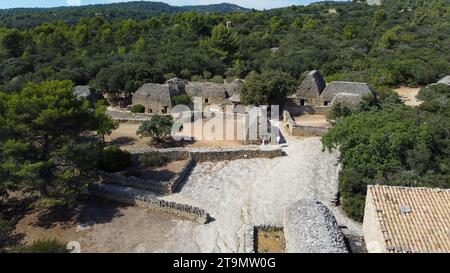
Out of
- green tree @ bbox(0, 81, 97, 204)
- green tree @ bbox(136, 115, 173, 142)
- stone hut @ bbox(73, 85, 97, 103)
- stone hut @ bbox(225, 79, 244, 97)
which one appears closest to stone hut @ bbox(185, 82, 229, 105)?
stone hut @ bbox(225, 79, 244, 97)

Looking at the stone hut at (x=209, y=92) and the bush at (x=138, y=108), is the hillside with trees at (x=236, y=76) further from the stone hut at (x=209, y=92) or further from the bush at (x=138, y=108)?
the stone hut at (x=209, y=92)

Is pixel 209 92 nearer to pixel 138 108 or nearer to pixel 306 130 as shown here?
pixel 138 108

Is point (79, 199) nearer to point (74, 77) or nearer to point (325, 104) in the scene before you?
point (325, 104)

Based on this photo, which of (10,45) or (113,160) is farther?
(10,45)

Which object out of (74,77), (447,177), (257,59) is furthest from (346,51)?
(447,177)

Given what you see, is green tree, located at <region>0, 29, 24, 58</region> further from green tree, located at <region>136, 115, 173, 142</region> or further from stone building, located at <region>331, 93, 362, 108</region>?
stone building, located at <region>331, 93, 362, 108</region>

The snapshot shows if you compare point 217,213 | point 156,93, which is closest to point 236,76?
point 156,93

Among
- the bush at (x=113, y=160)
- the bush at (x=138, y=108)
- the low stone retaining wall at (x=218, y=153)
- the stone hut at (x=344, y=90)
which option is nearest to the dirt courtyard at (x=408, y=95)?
the stone hut at (x=344, y=90)
